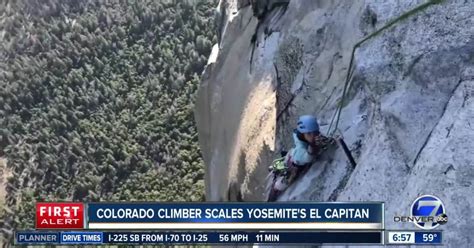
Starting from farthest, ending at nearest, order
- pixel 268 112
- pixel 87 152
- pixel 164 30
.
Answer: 1. pixel 164 30
2. pixel 87 152
3. pixel 268 112

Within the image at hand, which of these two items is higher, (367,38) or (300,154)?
(367,38)

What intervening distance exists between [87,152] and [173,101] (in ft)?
24.8

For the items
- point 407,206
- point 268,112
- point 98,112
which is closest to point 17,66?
point 98,112

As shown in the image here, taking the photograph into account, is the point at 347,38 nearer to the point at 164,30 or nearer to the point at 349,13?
the point at 349,13

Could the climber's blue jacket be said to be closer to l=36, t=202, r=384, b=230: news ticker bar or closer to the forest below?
l=36, t=202, r=384, b=230: news ticker bar

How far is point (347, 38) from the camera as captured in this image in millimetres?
17969

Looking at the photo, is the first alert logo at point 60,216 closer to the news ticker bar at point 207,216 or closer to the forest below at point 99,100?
the news ticker bar at point 207,216

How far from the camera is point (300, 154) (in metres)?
16.2

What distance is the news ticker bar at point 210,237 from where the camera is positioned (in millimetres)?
13995

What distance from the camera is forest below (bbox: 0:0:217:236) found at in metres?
44.9

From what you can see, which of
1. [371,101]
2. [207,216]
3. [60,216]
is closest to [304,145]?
[371,101]

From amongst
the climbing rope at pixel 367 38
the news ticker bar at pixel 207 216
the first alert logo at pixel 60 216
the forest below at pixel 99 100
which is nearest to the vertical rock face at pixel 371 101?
the climbing rope at pixel 367 38

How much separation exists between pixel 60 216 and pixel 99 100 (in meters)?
33.9

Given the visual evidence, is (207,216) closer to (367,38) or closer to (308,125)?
(308,125)
